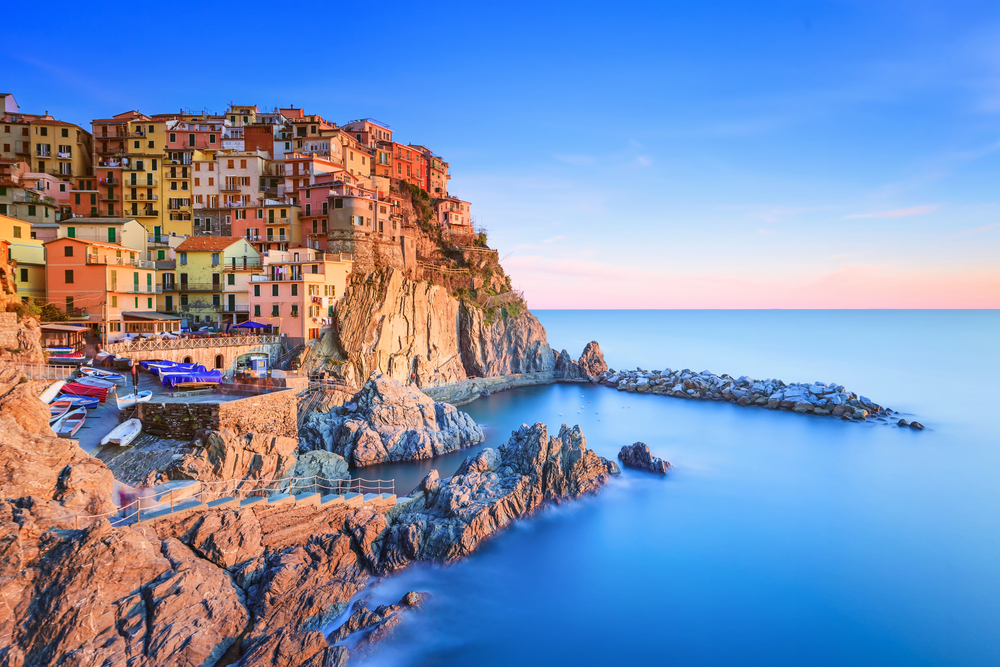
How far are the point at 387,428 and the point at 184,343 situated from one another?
11.8 metres

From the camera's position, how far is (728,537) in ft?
68.2

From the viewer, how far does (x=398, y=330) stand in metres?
41.8

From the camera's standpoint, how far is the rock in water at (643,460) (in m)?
27.2

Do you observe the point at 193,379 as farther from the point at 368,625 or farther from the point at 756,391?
the point at 756,391

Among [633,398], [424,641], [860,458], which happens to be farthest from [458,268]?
[424,641]

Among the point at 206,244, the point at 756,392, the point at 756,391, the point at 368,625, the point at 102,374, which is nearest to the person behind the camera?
the point at 368,625

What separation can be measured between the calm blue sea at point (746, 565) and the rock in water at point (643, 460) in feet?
2.22

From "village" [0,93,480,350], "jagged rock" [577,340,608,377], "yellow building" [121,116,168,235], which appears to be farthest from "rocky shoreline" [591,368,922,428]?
"yellow building" [121,116,168,235]

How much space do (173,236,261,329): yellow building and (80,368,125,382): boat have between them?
15491 millimetres

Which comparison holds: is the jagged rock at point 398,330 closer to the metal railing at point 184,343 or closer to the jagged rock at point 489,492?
the metal railing at point 184,343


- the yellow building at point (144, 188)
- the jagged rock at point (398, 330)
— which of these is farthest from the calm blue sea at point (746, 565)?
the yellow building at point (144, 188)

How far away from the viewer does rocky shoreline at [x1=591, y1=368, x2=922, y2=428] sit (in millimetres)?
41753

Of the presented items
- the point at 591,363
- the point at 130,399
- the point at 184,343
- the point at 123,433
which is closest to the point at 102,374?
the point at 130,399

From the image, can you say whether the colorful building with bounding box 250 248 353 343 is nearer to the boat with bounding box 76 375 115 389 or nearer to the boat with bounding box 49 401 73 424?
the boat with bounding box 76 375 115 389
